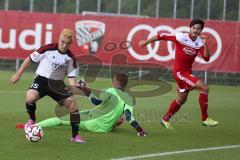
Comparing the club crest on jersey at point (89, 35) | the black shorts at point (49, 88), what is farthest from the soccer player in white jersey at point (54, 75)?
the club crest on jersey at point (89, 35)

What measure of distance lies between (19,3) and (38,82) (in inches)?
772

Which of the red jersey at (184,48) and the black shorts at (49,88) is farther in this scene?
the red jersey at (184,48)

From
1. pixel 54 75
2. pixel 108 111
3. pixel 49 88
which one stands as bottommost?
pixel 108 111

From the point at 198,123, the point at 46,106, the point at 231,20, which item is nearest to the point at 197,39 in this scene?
the point at 198,123

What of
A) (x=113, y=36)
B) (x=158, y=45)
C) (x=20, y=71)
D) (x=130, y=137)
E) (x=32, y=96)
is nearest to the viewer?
(x=20, y=71)

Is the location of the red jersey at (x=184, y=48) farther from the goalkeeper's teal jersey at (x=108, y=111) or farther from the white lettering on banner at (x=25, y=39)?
the white lettering on banner at (x=25, y=39)

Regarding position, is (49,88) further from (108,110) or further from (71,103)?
(108,110)

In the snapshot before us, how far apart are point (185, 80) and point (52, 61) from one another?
3.48 meters

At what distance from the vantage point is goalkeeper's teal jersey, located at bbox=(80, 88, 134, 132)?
12875 mm

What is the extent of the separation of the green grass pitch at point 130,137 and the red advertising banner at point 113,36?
8.23 m

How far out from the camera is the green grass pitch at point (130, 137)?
10484 millimetres

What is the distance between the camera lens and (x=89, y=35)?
28.3 m

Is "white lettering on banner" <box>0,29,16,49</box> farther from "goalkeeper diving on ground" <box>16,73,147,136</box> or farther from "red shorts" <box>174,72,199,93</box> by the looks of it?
"goalkeeper diving on ground" <box>16,73,147,136</box>

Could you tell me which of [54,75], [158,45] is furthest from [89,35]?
[54,75]
